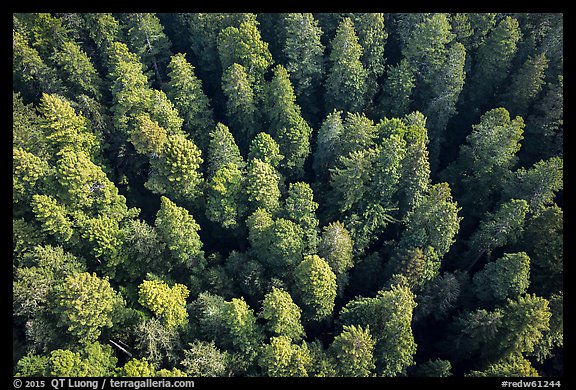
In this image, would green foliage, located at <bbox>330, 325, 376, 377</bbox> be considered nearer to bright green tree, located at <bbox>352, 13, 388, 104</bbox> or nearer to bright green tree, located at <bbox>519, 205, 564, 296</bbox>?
bright green tree, located at <bbox>519, 205, 564, 296</bbox>

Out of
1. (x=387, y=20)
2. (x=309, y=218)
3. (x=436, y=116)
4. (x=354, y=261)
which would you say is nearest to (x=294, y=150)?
(x=309, y=218)

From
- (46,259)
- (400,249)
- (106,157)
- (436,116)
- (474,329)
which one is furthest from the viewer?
(436,116)

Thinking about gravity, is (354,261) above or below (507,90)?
below

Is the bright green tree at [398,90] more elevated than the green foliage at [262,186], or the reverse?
the bright green tree at [398,90]

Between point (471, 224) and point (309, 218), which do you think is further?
point (471, 224)

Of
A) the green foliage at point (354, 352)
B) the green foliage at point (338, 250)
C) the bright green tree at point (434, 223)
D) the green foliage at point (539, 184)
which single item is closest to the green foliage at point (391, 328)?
the green foliage at point (354, 352)

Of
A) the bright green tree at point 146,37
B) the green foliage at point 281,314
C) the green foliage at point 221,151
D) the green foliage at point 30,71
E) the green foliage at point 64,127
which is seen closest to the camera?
the green foliage at point 281,314

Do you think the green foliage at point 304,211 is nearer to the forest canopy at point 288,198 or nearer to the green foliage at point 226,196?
the forest canopy at point 288,198

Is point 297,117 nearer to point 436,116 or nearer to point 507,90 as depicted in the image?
Result: point 436,116
